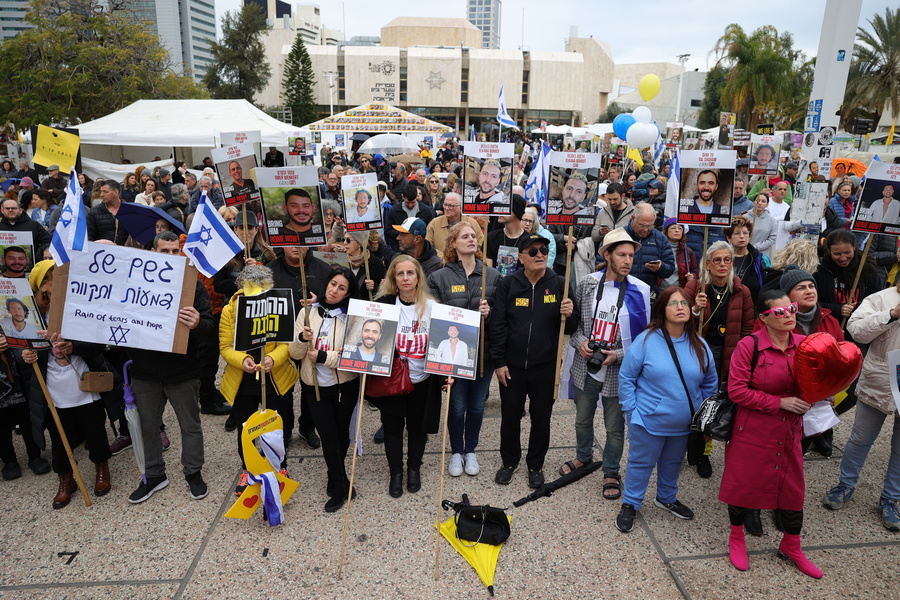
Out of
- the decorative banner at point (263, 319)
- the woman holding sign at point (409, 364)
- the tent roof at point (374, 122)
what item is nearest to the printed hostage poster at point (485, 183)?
the woman holding sign at point (409, 364)

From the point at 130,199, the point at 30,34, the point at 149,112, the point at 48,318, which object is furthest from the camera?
the point at 30,34

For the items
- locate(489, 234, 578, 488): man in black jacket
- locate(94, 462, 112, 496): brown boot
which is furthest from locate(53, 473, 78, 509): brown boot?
locate(489, 234, 578, 488): man in black jacket

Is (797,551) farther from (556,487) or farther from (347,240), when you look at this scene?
(347,240)

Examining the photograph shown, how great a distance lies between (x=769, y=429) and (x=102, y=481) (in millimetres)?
4822

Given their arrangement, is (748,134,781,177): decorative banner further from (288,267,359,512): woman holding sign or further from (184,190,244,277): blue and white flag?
(184,190,244,277): blue and white flag

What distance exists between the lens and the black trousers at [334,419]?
165 inches

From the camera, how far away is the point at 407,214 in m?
8.76

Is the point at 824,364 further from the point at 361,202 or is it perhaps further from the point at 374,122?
the point at 374,122

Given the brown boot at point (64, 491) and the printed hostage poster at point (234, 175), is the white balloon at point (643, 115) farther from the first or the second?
the brown boot at point (64, 491)

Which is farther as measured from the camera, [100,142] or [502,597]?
[100,142]

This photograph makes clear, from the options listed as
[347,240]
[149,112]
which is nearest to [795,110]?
[149,112]

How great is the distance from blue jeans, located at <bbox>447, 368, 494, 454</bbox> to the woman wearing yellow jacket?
4.34 ft

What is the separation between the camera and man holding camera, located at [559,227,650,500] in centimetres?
420

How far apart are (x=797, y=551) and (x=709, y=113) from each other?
58.4 meters
